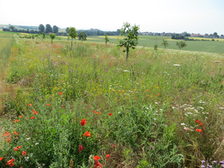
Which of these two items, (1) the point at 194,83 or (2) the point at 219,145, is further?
(1) the point at 194,83

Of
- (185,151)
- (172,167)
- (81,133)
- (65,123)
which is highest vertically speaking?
(65,123)

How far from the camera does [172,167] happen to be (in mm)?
2590

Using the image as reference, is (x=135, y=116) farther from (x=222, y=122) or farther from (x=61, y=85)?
(x=61, y=85)

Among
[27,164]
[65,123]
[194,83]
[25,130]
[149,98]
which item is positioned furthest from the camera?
[194,83]

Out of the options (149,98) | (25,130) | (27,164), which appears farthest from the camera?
(149,98)

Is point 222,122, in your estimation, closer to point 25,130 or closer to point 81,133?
point 81,133

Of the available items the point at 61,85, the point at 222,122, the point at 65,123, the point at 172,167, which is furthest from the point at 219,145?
the point at 61,85

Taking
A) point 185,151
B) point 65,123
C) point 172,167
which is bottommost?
point 172,167

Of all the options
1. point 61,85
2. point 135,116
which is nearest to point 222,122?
point 135,116

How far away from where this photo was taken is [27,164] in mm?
2451

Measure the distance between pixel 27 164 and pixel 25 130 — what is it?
64 centimetres

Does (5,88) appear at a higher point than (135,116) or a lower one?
lower

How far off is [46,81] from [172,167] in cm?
A: 540

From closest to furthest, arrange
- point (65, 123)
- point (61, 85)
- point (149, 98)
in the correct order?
point (65, 123), point (149, 98), point (61, 85)
